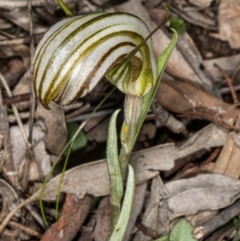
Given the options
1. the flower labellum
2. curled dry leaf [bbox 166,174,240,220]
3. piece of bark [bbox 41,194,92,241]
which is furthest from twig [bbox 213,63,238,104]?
the flower labellum

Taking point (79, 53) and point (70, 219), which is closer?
point (79, 53)

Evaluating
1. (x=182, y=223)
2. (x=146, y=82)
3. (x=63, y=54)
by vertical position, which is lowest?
(x=182, y=223)

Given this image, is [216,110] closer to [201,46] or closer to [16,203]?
[201,46]

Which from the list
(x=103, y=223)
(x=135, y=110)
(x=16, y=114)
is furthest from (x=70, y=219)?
(x=135, y=110)

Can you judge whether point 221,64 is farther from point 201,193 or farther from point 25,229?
point 25,229

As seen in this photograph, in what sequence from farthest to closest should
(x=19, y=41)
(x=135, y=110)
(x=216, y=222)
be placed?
(x=19, y=41)
(x=216, y=222)
(x=135, y=110)

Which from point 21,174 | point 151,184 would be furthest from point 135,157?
point 21,174

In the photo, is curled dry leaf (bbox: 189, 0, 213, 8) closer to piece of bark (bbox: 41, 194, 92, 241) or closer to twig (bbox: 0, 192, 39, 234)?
piece of bark (bbox: 41, 194, 92, 241)
